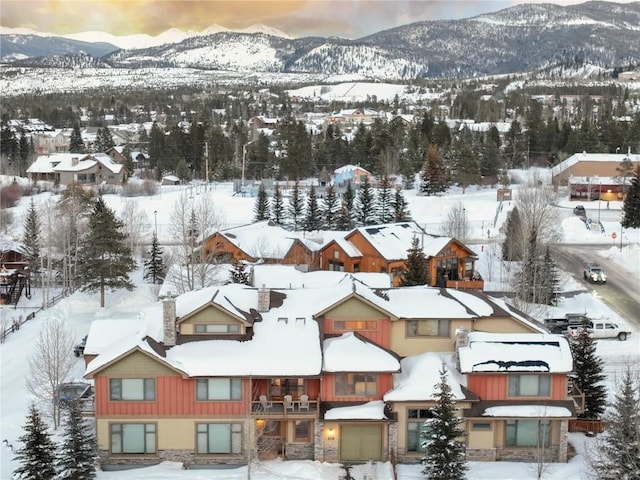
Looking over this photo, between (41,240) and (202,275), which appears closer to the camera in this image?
(202,275)

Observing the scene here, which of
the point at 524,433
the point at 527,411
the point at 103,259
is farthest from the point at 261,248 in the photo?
the point at 527,411

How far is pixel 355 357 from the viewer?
85.3 ft

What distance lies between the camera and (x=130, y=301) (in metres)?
44.5

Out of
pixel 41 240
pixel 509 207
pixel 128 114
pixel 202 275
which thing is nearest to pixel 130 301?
pixel 202 275

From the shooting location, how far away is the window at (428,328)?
28094 mm

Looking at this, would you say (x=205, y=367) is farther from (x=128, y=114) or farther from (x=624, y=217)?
(x=128, y=114)

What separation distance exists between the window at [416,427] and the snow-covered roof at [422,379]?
0.61 m

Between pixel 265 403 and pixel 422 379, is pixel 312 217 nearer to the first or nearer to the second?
pixel 422 379

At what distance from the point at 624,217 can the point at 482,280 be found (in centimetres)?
2241

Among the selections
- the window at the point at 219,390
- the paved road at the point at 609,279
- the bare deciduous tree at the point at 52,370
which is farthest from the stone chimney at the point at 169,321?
the paved road at the point at 609,279

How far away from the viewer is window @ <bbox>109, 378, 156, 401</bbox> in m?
25.1

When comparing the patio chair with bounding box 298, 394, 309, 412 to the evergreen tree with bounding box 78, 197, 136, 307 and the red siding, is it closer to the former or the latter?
the red siding

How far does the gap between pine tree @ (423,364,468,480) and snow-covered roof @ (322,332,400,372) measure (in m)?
2.97

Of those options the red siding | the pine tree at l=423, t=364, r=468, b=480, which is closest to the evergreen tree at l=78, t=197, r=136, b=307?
the red siding
